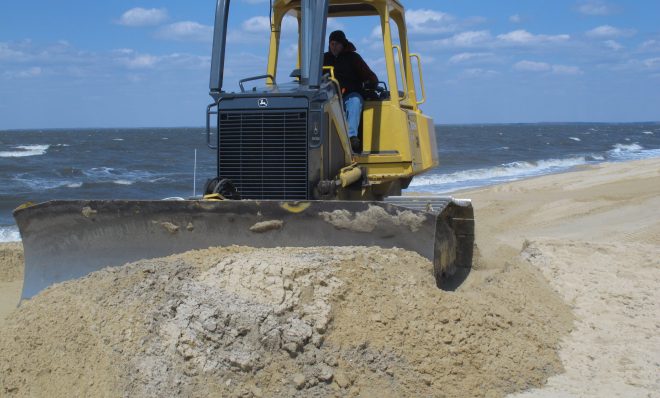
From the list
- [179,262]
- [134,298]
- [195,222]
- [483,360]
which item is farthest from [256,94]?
[483,360]

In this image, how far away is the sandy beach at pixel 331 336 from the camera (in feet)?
16.7

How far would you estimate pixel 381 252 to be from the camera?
19.9 feet

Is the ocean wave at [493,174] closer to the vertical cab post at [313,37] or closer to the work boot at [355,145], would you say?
the work boot at [355,145]

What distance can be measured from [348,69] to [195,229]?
97.4 inches

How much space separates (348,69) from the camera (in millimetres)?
7961

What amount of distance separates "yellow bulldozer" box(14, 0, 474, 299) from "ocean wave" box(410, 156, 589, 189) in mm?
17344

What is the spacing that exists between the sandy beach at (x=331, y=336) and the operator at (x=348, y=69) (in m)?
2.19

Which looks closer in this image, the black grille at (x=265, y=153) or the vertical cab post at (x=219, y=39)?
the black grille at (x=265, y=153)

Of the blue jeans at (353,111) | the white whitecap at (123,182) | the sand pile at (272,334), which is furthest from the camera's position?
the white whitecap at (123,182)

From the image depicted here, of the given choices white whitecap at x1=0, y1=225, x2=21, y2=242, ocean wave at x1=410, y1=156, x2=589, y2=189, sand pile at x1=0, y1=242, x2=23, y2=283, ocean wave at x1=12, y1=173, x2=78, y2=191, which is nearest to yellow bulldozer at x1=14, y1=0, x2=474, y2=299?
sand pile at x1=0, y1=242, x2=23, y2=283

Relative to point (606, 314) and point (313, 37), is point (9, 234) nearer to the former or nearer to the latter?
point (313, 37)

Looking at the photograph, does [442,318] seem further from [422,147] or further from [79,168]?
[79,168]

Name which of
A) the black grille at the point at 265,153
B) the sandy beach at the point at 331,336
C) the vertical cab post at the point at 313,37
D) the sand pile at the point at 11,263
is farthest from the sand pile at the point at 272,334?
the sand pile at the point at 11,263

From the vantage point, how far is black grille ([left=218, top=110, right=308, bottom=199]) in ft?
22.5
